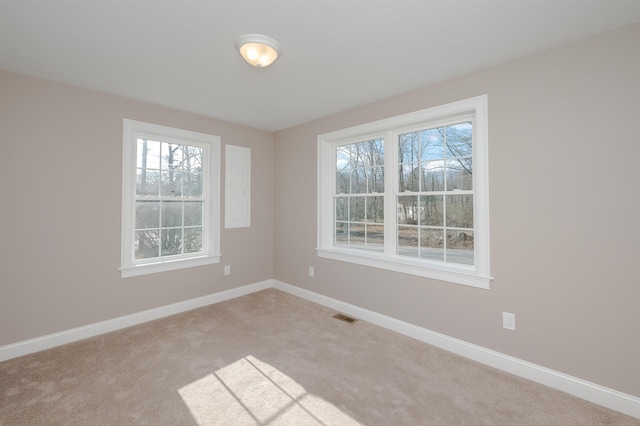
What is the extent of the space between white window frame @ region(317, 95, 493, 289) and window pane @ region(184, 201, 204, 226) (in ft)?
5.40

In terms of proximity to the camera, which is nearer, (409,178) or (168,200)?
(409,178)

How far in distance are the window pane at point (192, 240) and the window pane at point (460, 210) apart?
124 inches

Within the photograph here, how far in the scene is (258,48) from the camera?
6.59ft

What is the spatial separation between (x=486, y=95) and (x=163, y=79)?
2.94 meters

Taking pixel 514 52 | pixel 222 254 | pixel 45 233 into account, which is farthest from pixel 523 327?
pixel 45 233

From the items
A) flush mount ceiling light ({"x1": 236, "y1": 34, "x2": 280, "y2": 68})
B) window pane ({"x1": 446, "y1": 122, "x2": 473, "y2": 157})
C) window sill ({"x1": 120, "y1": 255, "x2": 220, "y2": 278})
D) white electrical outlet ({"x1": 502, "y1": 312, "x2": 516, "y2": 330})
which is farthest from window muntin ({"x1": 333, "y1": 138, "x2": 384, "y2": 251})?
window sill ({"x1": 120, "y1": 255, "x2": 220, "y2": 278})

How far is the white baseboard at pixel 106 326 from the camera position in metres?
2.44

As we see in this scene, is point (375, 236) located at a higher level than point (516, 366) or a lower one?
higher

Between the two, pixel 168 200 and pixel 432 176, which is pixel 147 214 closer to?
pixel 168 200

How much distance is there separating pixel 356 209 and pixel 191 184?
2.23 meters

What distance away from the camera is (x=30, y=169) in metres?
2.50

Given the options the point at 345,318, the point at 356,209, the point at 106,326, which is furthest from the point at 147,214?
the point at 345,318

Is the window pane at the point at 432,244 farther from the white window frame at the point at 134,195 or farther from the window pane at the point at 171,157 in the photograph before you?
the window pane at the point at 171,157

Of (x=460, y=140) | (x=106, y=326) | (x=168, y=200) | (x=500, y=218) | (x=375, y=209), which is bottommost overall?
(x=106, y=326)
